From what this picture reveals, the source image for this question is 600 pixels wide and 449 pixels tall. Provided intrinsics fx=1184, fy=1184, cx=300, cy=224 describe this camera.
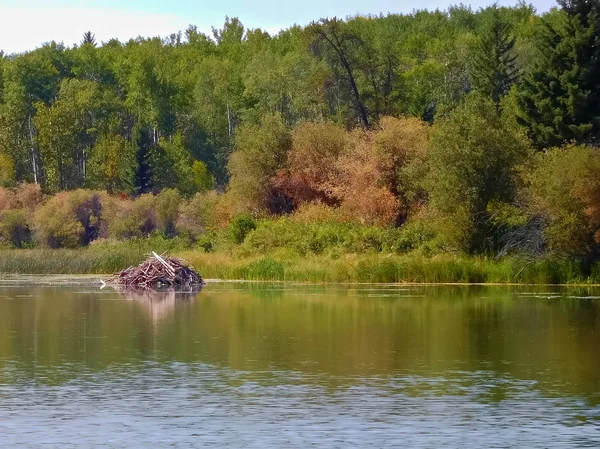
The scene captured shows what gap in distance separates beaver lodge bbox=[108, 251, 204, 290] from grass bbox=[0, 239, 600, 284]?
18.6ft

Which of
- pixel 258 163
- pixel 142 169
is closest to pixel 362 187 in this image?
pixel 258 163

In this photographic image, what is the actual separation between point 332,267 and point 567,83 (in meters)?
16.0

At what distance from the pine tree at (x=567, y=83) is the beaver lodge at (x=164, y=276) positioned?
788 inches

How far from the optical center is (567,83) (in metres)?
61.7

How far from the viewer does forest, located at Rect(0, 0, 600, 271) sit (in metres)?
56.7

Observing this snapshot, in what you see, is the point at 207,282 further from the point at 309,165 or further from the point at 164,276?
the point at 309,165

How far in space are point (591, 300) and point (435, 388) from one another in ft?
74.2

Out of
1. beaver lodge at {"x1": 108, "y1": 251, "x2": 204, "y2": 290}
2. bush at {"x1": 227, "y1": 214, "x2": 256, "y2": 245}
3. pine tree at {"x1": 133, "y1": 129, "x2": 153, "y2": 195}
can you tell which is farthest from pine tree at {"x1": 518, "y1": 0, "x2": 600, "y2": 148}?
pine tree at {"x1": 133, "y1": 129, "x2": 153, "y2": 195}

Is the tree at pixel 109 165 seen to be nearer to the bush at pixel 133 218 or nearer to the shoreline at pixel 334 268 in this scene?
the bush at pixel 133 218

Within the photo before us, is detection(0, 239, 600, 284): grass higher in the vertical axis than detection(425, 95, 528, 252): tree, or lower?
lower

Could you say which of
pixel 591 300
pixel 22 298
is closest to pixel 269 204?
pixel 22 298

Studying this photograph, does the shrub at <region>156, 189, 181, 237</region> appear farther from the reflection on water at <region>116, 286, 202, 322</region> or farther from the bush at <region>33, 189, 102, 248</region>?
the reflection on water at <region>116, 286, 202, 322</region>

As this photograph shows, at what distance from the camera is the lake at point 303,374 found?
17.6 m

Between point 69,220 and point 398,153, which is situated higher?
point 398,153
